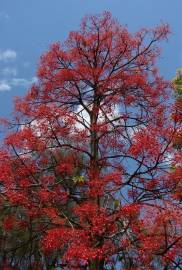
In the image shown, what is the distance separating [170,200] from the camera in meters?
10.3

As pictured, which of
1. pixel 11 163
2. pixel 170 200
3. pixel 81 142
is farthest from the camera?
pixel 81 142

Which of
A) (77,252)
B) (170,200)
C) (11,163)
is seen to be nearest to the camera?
(77,252)

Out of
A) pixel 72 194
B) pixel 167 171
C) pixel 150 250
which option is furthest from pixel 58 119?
pixel 150 250

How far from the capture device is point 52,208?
10.5 meters

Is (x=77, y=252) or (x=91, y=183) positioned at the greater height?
(x=91, y=183)

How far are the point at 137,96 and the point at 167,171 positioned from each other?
7.39ft

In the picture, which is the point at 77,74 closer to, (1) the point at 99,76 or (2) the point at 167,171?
(1) the point at 99,76

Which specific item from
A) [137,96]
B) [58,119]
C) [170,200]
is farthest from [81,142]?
[170,200]

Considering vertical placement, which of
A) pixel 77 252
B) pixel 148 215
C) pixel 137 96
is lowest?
pixel 77 252

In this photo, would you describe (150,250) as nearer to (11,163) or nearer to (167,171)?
(167,171)

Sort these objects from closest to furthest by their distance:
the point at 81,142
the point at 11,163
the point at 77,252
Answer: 1. the point at 77,252
2. the point at 11,163
3. the point at 81,142

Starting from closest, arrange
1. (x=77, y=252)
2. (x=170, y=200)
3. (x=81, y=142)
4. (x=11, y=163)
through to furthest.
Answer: (x=77, y=252) < (x=170, y=200) < (x=11, y=163) < (x=81, y=142)

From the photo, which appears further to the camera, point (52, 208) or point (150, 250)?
point (52, 208)

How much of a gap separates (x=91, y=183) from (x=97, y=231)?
3.31 ft
